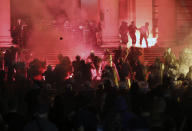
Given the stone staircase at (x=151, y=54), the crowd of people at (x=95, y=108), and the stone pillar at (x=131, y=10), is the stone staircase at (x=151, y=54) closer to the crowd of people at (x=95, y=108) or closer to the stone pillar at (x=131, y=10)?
the stone pillar at (x=131, y=10)

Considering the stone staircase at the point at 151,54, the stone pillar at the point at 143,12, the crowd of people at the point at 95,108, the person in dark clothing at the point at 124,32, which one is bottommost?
the crowd of people at the point at 95,108

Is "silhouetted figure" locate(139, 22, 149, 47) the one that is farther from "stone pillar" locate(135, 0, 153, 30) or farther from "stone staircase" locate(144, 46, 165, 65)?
"stone pillar" locate(135, 0, 153, 30)

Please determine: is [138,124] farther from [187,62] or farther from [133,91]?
[187,62]

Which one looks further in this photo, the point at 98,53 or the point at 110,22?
the point at 110,22

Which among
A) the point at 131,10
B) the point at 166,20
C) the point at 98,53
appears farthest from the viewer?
the point at 131,10

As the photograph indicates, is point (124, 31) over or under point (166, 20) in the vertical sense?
under

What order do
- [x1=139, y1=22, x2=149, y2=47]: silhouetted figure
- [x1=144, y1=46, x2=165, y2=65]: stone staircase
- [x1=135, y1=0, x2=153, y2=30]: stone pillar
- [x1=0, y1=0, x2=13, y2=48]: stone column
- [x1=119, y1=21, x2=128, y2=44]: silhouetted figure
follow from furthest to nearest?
1. [x1=135, y1=0, x2=153, y2=30]: stone pillar
2. [x1=139, y1=22, x2=149, y2=47]: silhouetted figure
3. [x1=144, y1=46, x2=165, y2=65]: stone staircase
4. [x1=0, y1=0, x2=13, y2=48]: stone column
5. [x1=119, y1=21, x2=128, y2=44]: silhouetted figure

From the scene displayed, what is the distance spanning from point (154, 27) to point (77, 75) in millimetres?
10226

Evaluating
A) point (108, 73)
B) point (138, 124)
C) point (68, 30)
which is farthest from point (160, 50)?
point (138, 124)

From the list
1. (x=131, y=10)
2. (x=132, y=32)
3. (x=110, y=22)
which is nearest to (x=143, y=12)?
(x=131, y=10)

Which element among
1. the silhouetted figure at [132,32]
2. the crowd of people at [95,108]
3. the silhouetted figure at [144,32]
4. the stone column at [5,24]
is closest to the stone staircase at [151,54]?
the silhouetted figure at [144,32]

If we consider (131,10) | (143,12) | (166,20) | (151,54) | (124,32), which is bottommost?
(151,54)

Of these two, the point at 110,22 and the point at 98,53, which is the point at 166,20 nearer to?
the point at 110,22

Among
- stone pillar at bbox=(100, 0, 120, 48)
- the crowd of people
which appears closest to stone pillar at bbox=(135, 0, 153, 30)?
stone pillar at bbox=(100, 0, 120, 48)
